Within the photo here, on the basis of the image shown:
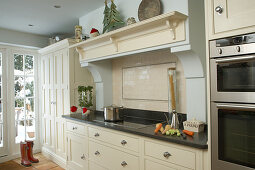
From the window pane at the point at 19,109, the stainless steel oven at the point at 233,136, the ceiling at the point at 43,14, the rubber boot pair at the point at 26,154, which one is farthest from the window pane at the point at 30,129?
the stainless steel oven at the point at 233,136

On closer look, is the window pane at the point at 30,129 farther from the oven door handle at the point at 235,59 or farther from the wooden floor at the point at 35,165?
the oven door handle at the point at 235,59

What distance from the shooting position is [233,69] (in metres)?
1.33

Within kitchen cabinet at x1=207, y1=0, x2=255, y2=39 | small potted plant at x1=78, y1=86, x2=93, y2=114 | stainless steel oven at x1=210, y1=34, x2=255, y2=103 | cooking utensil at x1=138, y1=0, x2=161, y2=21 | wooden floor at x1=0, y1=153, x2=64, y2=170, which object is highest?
cooking utensil at x1=138, y1=0, x2=161, y2=21

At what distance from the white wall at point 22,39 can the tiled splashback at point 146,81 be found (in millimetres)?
1932

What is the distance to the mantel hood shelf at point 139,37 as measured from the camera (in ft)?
6.16

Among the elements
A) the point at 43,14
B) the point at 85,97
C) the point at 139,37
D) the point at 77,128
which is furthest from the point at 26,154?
the point at 139,37

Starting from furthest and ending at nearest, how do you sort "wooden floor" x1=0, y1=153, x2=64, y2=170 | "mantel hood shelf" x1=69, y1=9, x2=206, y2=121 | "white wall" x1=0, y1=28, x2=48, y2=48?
"white wall" x1=0, y1=28, x2=48, y2=48, "wooden floor" x1=0, y1=153, x2=64, y2=170, "mantel hood shelf" x1=69, y1=9, x2=206, y2=121

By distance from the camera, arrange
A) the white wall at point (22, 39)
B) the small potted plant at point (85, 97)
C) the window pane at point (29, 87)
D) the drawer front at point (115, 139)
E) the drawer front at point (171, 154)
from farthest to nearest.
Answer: the window pane at point (29, 87)
the white wall at point (22, 39)
the small potted plant at point (85, 97)
the drawer front at point (115, 139)
the drawer front at point (171, 154)

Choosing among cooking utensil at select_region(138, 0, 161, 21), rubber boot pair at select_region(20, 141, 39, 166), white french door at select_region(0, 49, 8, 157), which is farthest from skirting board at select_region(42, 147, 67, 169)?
cooking utensil at select_region(138, 0, 161, 21)

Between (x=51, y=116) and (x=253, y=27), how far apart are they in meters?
3.49

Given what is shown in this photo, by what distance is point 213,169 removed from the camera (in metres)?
1.43

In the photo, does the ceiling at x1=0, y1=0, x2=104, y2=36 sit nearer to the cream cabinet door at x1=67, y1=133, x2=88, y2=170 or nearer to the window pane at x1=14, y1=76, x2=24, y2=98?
the window pane at x1=14, y1=76, x2=24, y2=98

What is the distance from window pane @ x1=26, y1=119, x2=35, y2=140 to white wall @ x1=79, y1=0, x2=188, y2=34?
2.26 metres

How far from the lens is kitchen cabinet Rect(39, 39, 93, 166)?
332cm
